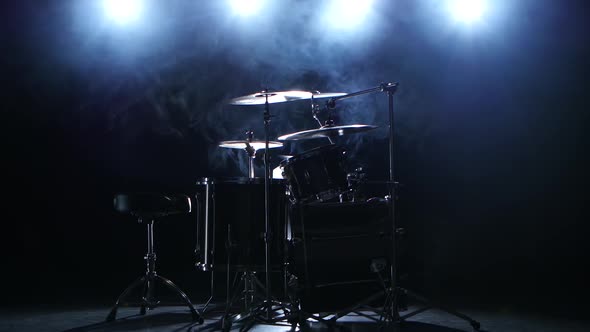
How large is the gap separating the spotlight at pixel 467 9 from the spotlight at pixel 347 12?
79 centimetres

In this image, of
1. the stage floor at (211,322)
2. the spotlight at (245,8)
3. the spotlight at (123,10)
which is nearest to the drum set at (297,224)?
the stage floor at (211,322)

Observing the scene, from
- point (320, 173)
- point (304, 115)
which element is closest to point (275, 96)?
point (320, 173)

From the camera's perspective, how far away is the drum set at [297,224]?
3797 mm

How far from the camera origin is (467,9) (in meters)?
5.80

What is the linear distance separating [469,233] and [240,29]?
294 centimetres

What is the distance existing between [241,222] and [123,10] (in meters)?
3.00

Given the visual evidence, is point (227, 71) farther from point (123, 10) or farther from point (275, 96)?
point (275, 96)

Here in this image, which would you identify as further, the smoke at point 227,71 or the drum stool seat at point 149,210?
the smoke at point 227,71

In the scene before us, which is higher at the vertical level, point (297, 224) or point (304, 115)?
point (304, 115)

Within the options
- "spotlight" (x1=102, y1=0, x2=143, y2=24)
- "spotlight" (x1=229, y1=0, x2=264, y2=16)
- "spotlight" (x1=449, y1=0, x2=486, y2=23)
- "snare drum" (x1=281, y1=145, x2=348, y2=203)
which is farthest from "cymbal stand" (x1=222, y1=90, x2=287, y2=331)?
"spotlight" (x1=449, y1=0, x2=486, y2=23)

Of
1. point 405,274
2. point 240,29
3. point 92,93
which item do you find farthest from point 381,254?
point 92,93

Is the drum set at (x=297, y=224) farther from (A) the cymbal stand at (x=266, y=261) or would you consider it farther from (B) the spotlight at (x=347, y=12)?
(B) the spotlight at (x=347, y=12)

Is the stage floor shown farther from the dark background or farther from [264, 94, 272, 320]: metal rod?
the dark background

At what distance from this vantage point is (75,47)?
5844mm
